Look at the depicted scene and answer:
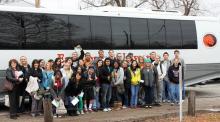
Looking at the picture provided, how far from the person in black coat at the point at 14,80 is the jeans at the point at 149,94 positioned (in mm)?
4293

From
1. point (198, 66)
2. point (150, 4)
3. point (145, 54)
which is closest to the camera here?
point (145, 54)

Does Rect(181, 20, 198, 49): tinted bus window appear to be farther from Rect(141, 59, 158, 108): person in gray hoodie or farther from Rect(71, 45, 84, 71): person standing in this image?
Rect(71, 45, 84, 71): person standing

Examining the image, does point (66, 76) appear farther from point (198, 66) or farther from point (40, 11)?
point (198, 66)

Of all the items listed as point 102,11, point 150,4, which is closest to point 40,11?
point 102,11

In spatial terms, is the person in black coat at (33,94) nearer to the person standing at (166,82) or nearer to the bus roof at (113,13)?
the bus roof at (113,13)

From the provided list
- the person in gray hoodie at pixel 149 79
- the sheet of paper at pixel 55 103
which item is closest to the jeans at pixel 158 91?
the person in gray hoodie at pixel 149 79

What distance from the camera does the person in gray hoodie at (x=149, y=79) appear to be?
52.8 ft

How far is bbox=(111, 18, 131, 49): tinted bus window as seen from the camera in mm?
17625

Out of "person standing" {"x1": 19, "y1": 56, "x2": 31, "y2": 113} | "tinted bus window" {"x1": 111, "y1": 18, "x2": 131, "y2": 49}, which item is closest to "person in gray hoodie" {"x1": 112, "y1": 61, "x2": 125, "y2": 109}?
"tinted bus window" {"x1": 111, "y1": 18, "x2": 131, "y2": 49}

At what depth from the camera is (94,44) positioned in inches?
672

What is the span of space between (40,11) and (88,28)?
1.83 metres

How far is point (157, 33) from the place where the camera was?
1883 centimetres

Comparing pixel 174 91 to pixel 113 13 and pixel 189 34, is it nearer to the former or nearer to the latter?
pixel 113 13

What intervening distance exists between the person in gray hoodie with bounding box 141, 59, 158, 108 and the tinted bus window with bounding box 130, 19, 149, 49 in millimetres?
1711
